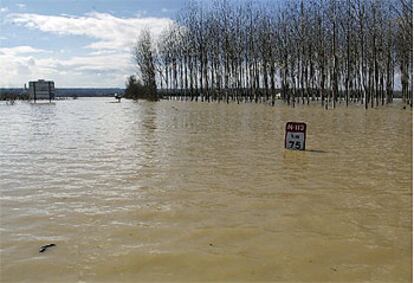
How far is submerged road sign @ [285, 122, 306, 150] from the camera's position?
359 inches

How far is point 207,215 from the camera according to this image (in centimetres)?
467

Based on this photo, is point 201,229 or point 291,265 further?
point 201,229

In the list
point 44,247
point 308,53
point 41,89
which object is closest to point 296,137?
point 44,247

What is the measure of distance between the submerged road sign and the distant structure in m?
47.6

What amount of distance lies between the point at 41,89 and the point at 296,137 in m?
49.7

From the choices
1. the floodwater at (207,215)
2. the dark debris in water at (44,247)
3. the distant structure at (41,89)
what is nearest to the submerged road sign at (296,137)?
the floodwater at (207,215)

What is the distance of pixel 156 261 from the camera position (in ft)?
11.4

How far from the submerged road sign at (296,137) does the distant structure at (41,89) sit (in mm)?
47593

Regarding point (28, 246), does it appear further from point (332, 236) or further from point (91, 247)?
point (332, 236)

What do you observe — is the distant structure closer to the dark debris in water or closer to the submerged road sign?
the submerged road sign

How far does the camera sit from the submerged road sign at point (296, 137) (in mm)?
9109

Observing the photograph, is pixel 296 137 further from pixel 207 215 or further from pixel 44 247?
pixel 44 247

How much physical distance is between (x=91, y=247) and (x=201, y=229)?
0.97 metres

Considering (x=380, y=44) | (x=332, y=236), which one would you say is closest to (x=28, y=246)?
(x=332, y=236)
